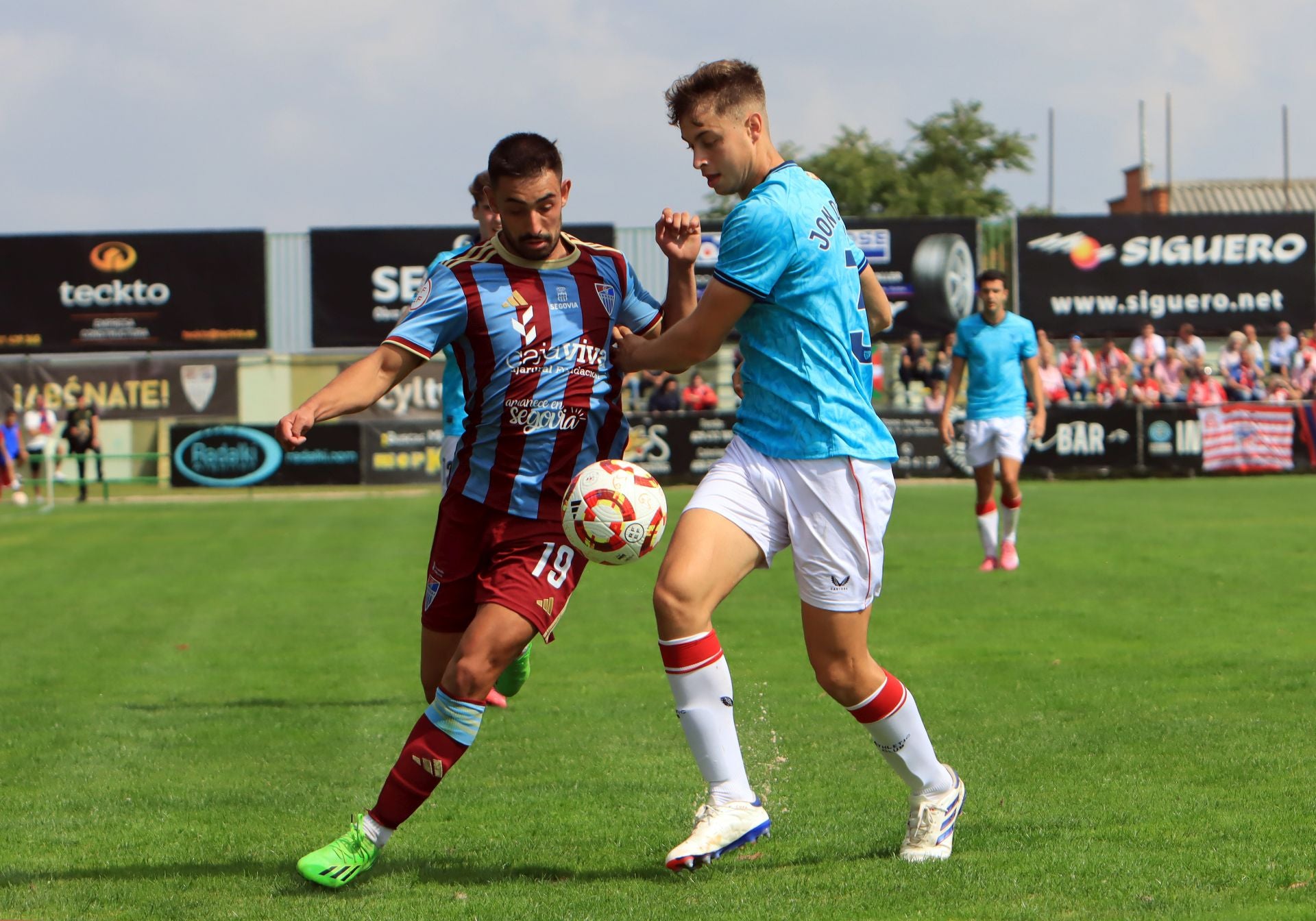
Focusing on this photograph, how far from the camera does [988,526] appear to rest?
42.4ft

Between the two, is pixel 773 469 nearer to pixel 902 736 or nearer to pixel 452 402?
pixel 902 736

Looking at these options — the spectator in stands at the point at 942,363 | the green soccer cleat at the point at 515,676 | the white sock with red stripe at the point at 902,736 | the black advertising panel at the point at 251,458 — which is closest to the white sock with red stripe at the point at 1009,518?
the green soccer cleat at the point at 515,676

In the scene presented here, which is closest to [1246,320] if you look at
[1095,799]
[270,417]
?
[270,417]

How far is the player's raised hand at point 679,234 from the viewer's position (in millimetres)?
4652

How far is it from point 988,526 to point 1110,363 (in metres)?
17.1

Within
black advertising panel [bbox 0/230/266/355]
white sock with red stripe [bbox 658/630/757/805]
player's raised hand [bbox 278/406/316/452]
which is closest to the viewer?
player's raised hand [bbox 278/406/316/452]

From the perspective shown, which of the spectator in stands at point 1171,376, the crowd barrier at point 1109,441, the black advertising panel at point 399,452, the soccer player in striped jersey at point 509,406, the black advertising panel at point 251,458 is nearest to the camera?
A: the soccer player in striped jersey at point 509,406

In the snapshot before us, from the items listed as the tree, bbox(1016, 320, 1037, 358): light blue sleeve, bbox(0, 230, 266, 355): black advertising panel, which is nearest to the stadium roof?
the tree

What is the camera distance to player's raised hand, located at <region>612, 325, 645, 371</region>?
472 centimetres

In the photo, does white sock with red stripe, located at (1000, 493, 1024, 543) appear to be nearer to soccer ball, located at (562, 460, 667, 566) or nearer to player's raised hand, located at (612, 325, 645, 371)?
player's raised hand, located at (612, 325, 645, 371)

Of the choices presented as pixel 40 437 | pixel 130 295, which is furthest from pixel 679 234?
pixel 130 295

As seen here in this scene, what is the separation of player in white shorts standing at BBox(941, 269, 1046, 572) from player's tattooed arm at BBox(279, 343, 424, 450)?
8.81 meters

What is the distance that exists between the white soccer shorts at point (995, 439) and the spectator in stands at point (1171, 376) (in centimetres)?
1582

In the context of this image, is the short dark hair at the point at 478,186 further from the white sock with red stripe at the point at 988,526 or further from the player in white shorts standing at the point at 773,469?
the white sock with red stripe at the point at 988,526
